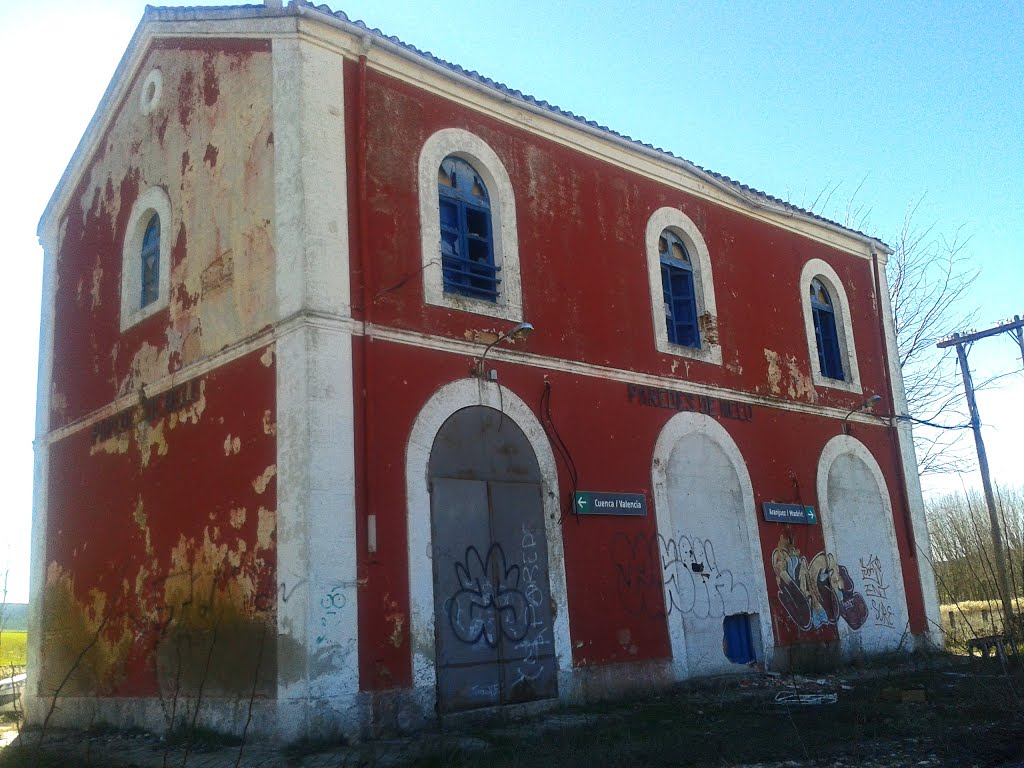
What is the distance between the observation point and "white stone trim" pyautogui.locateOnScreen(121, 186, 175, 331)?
11.7 m

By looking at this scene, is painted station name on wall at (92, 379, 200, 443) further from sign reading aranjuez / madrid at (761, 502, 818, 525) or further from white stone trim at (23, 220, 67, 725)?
sign reading aranjuez / madrid at (761, 502, 818, 525)

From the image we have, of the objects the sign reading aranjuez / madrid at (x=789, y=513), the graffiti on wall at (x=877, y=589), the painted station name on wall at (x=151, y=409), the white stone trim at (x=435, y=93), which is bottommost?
the graffiti on wall at (x=877, y=589)

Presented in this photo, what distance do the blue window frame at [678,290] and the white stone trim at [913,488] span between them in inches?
188

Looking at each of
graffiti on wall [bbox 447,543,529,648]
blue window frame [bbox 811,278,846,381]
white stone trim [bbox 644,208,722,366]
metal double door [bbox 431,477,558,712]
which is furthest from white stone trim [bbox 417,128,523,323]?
blue window frame [bbox 811,278,846,381]

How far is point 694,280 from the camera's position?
14023 millimetres

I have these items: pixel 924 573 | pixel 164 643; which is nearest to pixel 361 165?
pixel 164 643

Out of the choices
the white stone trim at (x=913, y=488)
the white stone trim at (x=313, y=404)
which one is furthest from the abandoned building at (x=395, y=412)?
the white stone trim at (x=913, y=488)

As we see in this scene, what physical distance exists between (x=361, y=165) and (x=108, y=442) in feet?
15.4

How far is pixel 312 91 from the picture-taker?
1009 cm

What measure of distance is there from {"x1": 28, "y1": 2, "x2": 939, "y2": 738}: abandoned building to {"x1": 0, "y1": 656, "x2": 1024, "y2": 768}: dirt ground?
0.44m

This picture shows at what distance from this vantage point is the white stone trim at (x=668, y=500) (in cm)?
1183

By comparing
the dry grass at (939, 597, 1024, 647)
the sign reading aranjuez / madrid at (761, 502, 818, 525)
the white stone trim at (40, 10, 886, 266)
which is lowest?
the dry grass at (939, 597, 1024, 647)

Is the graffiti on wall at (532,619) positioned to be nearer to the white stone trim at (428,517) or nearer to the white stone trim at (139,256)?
the white stone trim at (428,517)

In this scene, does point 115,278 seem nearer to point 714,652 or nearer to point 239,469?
point 239,469
